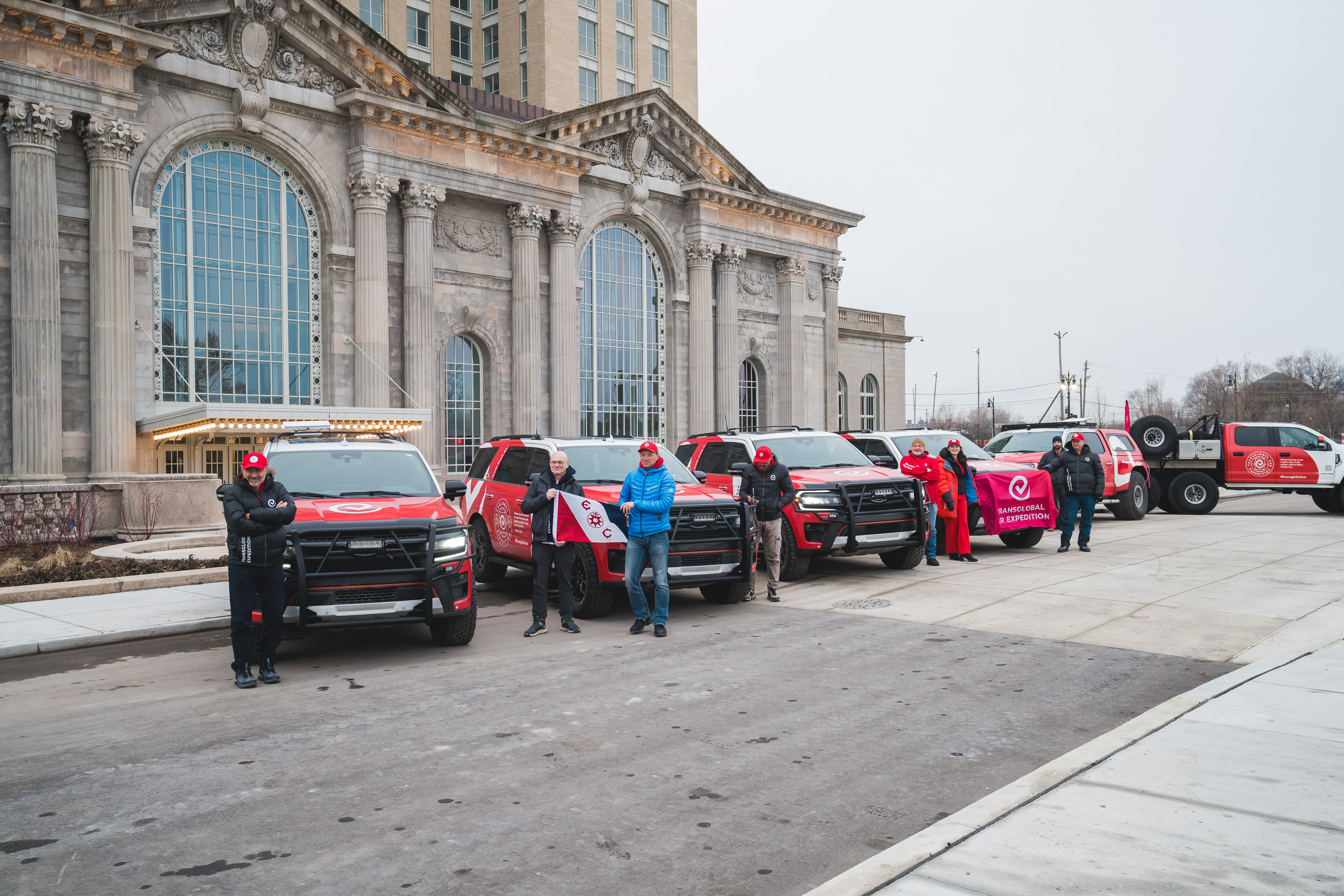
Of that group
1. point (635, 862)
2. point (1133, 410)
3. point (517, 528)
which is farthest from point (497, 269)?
point (1133, 410)

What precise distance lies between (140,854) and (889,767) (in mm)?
3914

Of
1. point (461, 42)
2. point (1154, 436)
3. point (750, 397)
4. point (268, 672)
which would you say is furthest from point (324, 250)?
point (461, 42)

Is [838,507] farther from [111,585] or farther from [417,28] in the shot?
[417,28]

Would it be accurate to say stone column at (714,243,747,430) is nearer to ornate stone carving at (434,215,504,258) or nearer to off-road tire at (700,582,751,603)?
ornate stone carving at (434,215,504,258)

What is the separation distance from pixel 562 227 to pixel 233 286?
1052cm

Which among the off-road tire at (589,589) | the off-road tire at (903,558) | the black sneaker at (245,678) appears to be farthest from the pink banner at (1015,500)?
the black sneaker at (245,678)

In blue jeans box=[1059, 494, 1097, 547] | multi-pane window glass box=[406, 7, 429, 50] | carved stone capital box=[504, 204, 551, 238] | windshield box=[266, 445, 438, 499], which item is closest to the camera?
windshield box=[266, 445, 438, 499]

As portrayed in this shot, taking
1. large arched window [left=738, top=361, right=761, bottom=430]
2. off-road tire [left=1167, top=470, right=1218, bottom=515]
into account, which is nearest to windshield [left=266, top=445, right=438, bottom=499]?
off-road tire [left=1167, top=470, right=1218, bottom=515]

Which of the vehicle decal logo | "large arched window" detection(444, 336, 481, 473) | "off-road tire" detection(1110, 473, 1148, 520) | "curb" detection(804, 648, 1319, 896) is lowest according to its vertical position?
"curb" detection(804, 648, 1319, 896)

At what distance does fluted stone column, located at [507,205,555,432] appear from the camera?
31047mm

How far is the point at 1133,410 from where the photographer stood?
141 metres

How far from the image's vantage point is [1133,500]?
23.6 meters

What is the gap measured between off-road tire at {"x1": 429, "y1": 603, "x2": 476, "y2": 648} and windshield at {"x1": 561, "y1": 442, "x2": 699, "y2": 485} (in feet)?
10.7

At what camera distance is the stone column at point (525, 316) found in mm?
31047
